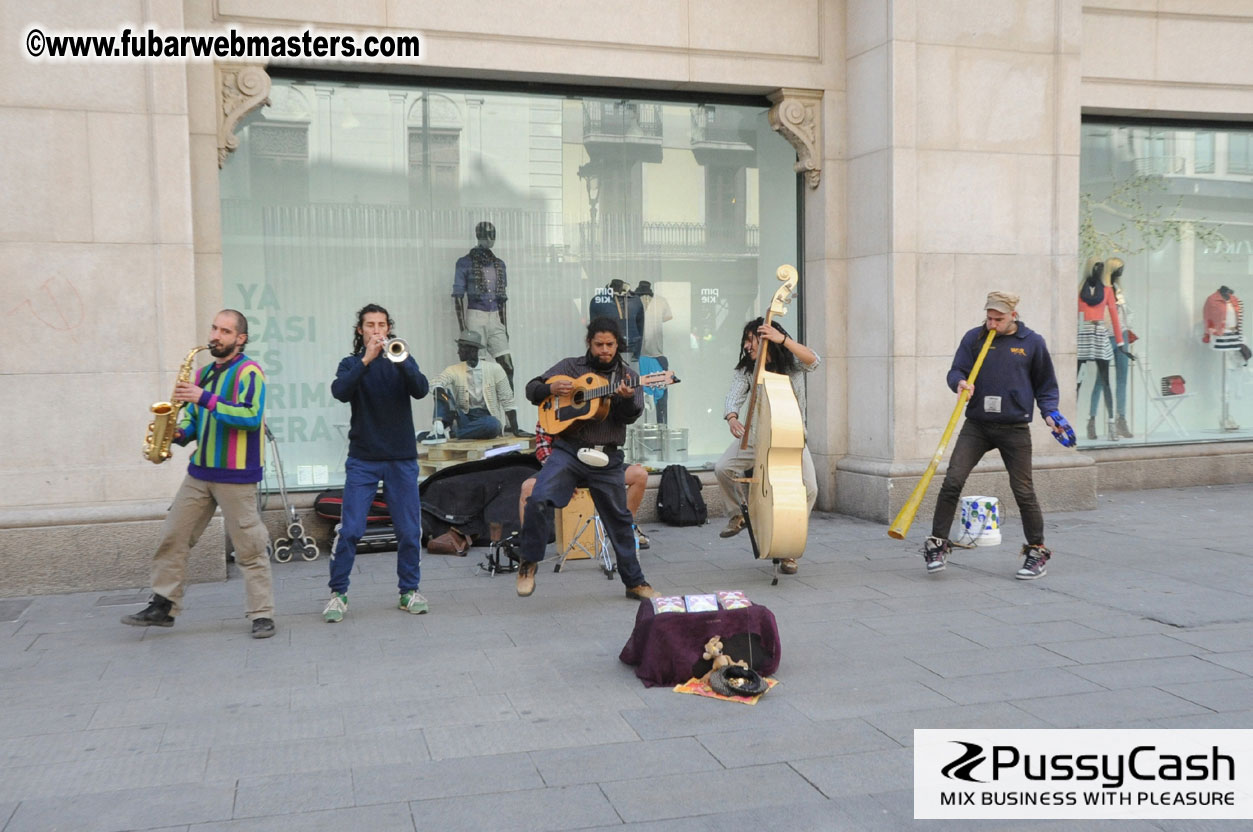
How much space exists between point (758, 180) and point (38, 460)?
6748 millimetres

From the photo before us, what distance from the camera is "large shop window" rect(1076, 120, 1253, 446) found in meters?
11.9

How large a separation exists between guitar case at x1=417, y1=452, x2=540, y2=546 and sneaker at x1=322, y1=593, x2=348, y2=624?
7.42 feet

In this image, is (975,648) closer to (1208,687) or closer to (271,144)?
(1208,687)

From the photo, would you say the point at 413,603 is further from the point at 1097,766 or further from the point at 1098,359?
the point at 1098,359

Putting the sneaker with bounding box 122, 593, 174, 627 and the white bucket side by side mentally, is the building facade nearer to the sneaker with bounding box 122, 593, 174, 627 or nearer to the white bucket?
the white bucket

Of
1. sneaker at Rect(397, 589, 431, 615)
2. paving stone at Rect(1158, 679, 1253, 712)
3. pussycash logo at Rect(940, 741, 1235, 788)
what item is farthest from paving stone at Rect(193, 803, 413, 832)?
paving stone at Rect(1158, 679, 1253, 712)

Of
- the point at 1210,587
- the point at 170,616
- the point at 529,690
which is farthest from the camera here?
the point at 1210,587

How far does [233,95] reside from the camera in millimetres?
8680

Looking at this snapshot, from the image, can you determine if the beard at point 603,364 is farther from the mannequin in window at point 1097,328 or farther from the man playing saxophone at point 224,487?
the mannequin in window at point 1097,328

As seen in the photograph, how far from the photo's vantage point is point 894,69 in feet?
31.9

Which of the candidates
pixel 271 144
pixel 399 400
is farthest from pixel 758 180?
pixel 399 400

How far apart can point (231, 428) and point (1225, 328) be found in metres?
10.8

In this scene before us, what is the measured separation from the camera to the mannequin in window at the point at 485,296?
10.0 m

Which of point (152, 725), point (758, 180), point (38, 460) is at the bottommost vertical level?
point (152, 725)
